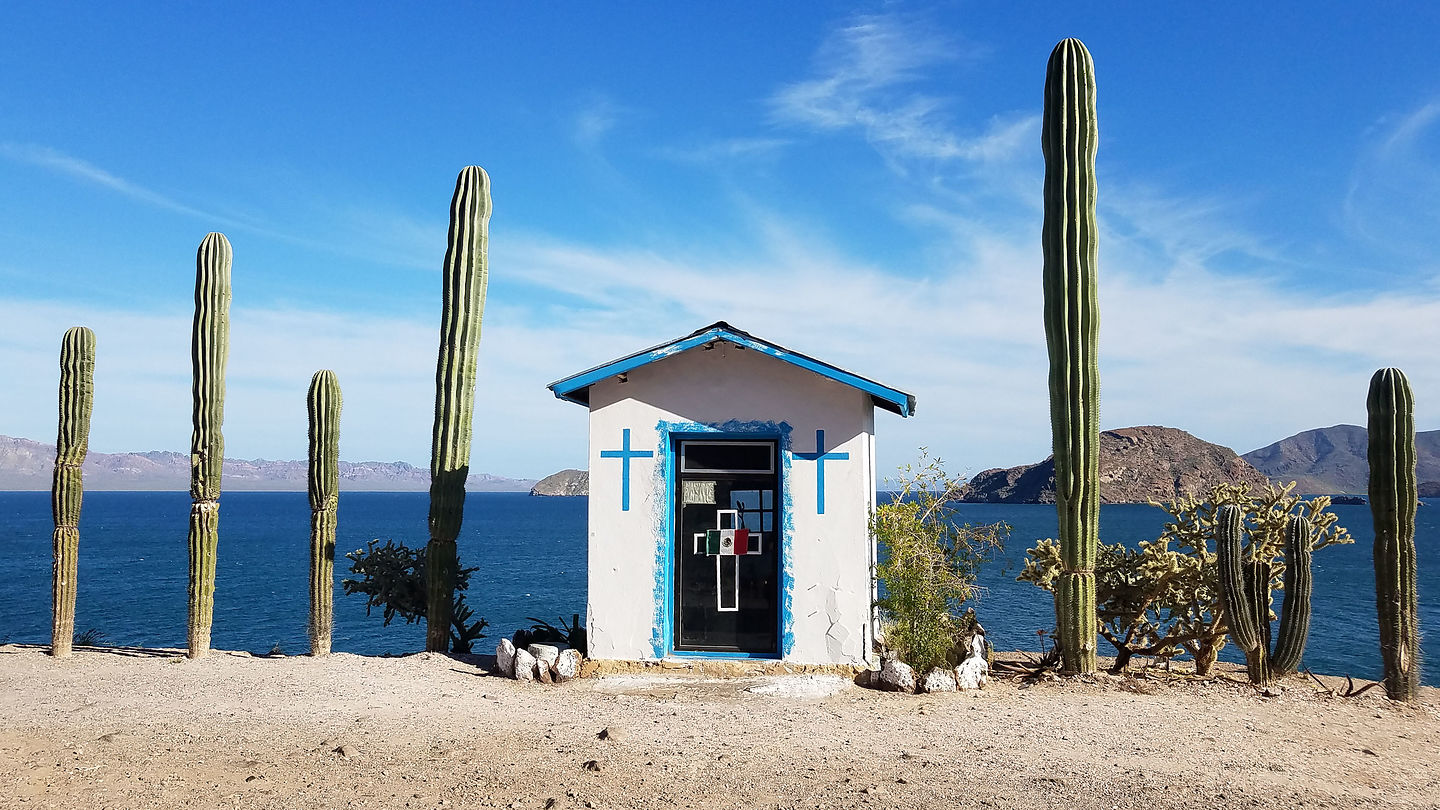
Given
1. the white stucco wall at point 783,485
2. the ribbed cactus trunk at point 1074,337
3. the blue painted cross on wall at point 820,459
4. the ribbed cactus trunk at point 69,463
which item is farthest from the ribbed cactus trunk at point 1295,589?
the ribbed cactus trunk at point 69,463

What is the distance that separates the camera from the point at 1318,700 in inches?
382

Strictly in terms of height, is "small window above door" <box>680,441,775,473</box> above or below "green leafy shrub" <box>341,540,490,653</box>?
above

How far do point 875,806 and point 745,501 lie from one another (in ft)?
16.7

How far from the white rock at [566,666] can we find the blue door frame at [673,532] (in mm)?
904

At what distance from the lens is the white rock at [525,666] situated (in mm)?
10594

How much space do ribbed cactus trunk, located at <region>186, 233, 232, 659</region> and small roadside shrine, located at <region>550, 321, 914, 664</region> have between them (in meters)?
5.10

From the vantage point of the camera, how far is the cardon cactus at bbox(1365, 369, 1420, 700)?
988cm

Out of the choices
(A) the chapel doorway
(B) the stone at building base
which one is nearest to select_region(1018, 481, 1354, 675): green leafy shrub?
(A) the chapel doorway

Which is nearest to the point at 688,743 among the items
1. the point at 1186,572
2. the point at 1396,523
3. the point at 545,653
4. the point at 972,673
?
the point at 545,653

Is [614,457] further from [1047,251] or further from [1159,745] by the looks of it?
[1159,745]

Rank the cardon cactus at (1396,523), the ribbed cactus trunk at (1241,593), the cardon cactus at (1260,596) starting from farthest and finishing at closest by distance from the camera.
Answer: the ribbed cactus trunk at (1241,593) → the cardon cactus at (1260,596) → the cardon cactus at (1396,523)

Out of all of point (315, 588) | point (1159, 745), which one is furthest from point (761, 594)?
point (315, 588)

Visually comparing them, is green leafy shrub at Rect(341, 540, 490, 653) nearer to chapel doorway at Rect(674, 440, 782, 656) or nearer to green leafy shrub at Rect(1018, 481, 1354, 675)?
chapel doorway at Rect(674, 440, 782, 656)

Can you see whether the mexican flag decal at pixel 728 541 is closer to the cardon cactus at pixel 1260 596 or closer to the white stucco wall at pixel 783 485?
the white stucco wall at pixel 783 485
